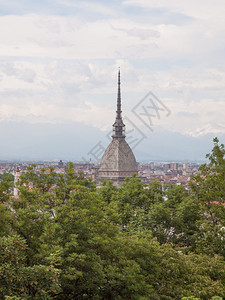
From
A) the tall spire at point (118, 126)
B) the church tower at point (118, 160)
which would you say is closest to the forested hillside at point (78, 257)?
the church tower at point (118, 160)

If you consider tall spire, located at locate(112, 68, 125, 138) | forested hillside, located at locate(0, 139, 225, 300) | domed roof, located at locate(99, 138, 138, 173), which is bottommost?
forested hillside, located at locate(0, 139, 225, 300)

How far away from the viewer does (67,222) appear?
15.9 meters

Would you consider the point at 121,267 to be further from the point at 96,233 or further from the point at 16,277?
the point at 16,277

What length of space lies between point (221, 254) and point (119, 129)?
66094 mm

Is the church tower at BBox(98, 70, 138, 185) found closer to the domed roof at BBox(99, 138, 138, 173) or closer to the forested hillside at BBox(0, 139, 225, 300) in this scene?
the domed roof at BBox(99, 138, 138, 173)

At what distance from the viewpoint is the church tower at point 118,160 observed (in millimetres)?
86512

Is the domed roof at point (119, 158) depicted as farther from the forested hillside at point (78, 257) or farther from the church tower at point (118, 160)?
the forested hillside at point (78, 257)

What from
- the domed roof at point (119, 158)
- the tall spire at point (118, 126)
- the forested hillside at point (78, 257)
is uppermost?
the tall spire at point (118, 126)

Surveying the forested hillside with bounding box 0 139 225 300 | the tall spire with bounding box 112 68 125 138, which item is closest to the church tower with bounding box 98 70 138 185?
the tall spire with bounding box 112 68 125 138

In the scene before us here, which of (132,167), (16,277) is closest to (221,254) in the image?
(16,277)

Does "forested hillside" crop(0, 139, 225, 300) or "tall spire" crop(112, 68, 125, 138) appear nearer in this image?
"forested hillside" crop(0, 139, 225, 300)

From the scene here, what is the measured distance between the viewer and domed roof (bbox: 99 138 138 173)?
86750 millimetres

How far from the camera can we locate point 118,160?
86625 mm

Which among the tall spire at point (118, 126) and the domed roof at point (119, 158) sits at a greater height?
the tall spire at point (118, 126)
